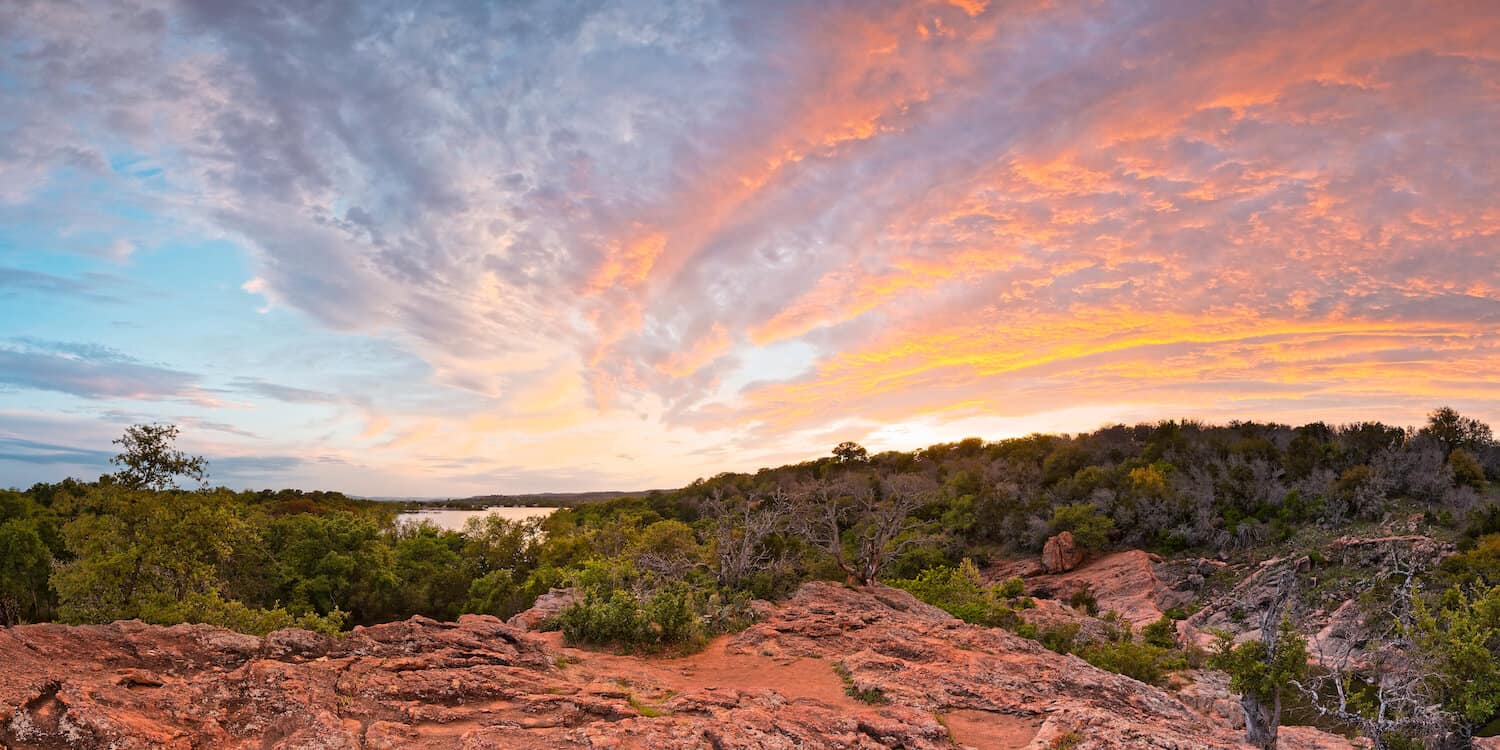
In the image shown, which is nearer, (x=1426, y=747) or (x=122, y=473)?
(x=1426, y=747)

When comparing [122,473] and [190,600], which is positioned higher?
[122,473]

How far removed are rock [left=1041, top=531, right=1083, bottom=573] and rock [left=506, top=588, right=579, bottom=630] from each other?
27827 mm

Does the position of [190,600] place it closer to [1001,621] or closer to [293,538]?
[1001,621]

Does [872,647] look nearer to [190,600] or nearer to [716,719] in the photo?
[716,719]

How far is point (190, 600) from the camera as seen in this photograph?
14.5 metres

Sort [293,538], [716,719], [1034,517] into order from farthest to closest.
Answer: [1034,517], [293,538], [716,719]

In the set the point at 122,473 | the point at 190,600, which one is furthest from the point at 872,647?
the point at 122,473

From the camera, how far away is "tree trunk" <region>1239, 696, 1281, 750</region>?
1241 centimetres

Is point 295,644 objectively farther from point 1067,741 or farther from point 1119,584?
point 1119,584

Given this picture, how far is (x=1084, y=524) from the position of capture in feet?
127

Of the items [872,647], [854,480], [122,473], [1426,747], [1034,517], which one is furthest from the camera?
[854,480]

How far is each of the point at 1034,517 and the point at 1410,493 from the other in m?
17.6

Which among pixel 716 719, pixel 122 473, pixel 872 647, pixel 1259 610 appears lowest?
pixel 1259 610

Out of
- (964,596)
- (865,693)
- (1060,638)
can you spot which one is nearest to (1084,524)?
(964,596)
